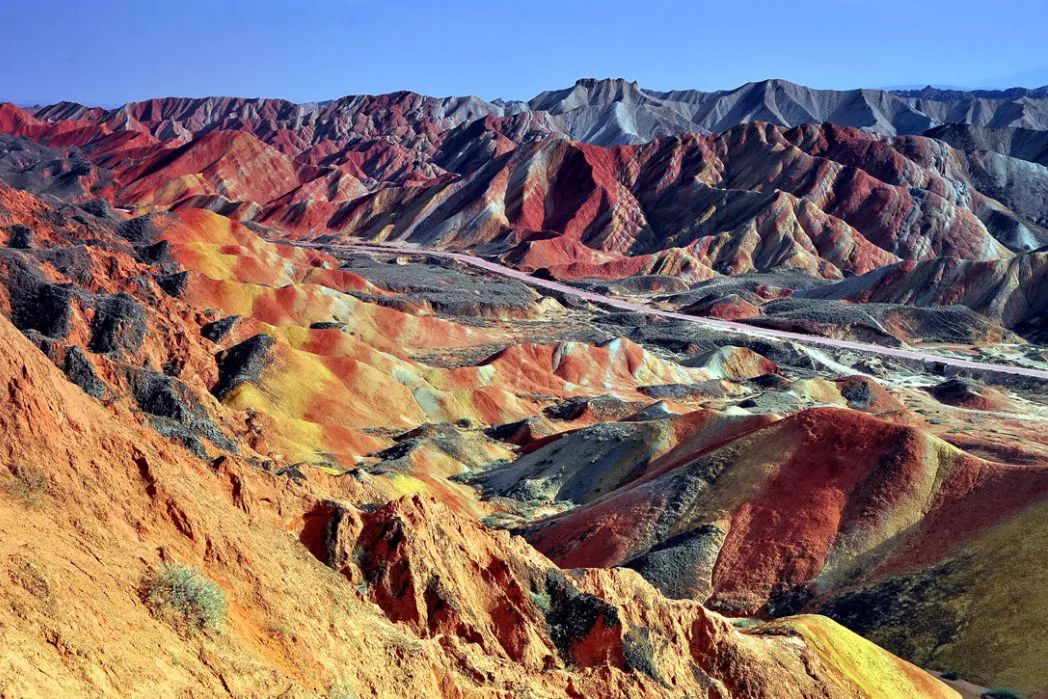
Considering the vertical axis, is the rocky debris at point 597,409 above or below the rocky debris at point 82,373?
above

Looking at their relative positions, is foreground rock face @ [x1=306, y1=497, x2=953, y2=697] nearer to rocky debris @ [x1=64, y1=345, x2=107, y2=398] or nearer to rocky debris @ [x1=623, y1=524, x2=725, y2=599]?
rocky debris @ [x1=623, y1=524, x2=725, y2=599]

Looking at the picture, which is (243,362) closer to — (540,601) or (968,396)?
(540,601)

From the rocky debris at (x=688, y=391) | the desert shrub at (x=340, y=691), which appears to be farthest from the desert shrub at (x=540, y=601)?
the rocky debris at (x=688, y=391)

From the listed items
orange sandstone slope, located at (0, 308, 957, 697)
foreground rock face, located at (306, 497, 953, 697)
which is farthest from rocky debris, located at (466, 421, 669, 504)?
foreground rock face, located at (306, 497, 953, 697)

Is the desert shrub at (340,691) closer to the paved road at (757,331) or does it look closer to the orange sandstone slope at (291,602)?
the orange sandstone slope at (291,602)

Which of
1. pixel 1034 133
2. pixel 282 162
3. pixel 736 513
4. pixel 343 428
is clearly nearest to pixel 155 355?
pixel 343 428

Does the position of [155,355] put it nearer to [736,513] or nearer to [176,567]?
[736,513]
